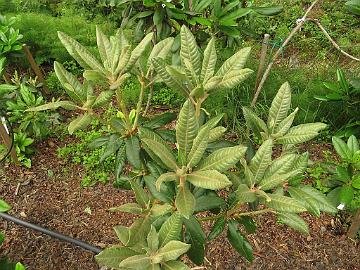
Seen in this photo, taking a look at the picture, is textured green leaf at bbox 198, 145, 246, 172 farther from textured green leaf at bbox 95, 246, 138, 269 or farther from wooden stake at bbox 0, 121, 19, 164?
wooden stake at bbox 0, 121, 19, 164

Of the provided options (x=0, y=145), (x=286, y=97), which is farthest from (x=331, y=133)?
(x=0, y=145)

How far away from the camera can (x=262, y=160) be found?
46.2 inches

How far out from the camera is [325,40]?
4.07 meters

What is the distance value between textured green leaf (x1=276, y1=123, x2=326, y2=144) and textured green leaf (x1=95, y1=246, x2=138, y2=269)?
601 millimetres

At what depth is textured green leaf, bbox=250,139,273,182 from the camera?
116 centimetres

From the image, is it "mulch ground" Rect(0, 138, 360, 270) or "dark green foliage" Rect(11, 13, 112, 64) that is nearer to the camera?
"mulch ground" Rect(0, 138, 360, 270)

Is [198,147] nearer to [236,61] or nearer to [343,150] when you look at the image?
[236,61]

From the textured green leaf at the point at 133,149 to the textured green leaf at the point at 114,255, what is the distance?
1.40 feet

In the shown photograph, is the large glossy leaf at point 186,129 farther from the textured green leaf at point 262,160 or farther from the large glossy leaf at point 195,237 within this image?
the large glossy leaf at point 195,237

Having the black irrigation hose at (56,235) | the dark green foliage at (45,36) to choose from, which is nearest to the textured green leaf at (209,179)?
the black irrigation hose at (56,235)

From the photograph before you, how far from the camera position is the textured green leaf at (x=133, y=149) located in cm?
149

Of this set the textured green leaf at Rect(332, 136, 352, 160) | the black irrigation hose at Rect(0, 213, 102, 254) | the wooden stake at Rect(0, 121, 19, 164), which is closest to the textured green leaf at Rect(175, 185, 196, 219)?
the textured green leaf at Rect(332, 136, 352, 160)

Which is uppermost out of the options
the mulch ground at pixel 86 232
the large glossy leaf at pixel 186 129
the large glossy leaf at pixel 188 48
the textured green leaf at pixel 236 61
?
the large glossy leaf at pixel 188 48

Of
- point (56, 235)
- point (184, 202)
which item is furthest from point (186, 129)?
point (56, 235)
